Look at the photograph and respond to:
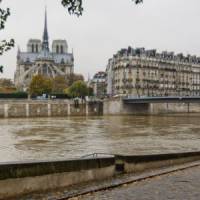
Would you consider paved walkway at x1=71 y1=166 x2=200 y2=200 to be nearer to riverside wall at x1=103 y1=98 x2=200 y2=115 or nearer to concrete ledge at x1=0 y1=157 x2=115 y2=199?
concrete ledge at x1=0 y1=157 x2=115 y2=199

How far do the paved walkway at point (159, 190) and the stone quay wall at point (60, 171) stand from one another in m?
1.14

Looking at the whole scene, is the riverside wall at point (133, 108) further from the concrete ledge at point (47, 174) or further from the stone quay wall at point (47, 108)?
the concrete ledge at point (47, 174)

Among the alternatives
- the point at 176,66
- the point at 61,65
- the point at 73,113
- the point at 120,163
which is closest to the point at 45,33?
the point at 61,65

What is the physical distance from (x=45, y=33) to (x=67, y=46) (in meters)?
16.1

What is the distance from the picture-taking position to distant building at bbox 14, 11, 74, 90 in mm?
165250

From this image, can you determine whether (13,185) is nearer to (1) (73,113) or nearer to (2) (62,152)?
(2) (62,152)

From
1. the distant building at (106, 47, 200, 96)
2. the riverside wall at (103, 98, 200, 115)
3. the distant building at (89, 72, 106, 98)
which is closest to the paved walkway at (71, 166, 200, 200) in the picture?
the riverside wall at (103, 98, 200, 115)

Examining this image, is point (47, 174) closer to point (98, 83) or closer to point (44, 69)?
point (44, 69)

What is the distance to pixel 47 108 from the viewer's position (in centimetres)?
9131

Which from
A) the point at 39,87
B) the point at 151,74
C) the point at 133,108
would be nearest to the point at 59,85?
the point at 39,87

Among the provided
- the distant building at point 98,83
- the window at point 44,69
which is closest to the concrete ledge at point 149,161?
the distant building at point 98,83

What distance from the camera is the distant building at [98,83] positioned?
16775 cm

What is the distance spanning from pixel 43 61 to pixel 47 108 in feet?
253

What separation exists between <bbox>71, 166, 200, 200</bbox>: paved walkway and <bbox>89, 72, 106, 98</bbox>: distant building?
153 metres
